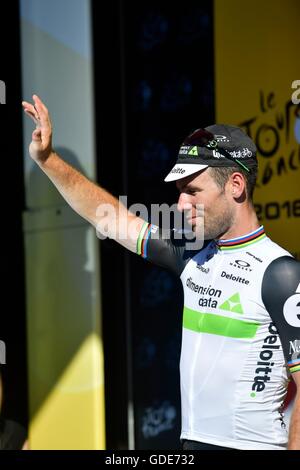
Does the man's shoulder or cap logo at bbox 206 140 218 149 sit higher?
cap logo at bbox 206 140 218 149

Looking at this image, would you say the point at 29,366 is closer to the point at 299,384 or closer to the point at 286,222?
the point at 286,222

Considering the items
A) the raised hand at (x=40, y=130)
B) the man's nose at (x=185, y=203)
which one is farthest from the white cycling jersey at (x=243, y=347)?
the raised hand at (x=40, y=130)

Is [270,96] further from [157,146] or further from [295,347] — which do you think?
[295,347]

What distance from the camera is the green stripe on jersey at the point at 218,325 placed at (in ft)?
8.64

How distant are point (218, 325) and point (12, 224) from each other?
2495 mm

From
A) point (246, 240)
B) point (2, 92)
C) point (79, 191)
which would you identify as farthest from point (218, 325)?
point (2, 92)

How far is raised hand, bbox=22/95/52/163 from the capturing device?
9.40ft

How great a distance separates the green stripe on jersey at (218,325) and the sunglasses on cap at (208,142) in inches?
20.9

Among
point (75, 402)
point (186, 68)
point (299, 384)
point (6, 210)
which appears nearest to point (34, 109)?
point (299, 384)

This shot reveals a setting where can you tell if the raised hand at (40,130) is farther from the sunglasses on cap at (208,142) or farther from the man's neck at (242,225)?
the man's neck at (242,225)

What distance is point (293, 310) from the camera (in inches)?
99.6

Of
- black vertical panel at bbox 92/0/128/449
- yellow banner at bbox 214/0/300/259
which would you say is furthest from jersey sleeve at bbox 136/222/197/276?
black vertical panel at bbox 92/0/128/449

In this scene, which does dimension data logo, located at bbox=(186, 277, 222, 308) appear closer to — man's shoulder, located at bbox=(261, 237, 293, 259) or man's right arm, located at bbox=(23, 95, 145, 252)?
man's shoulder, located at bbox=(261, 237, 293, 259)
